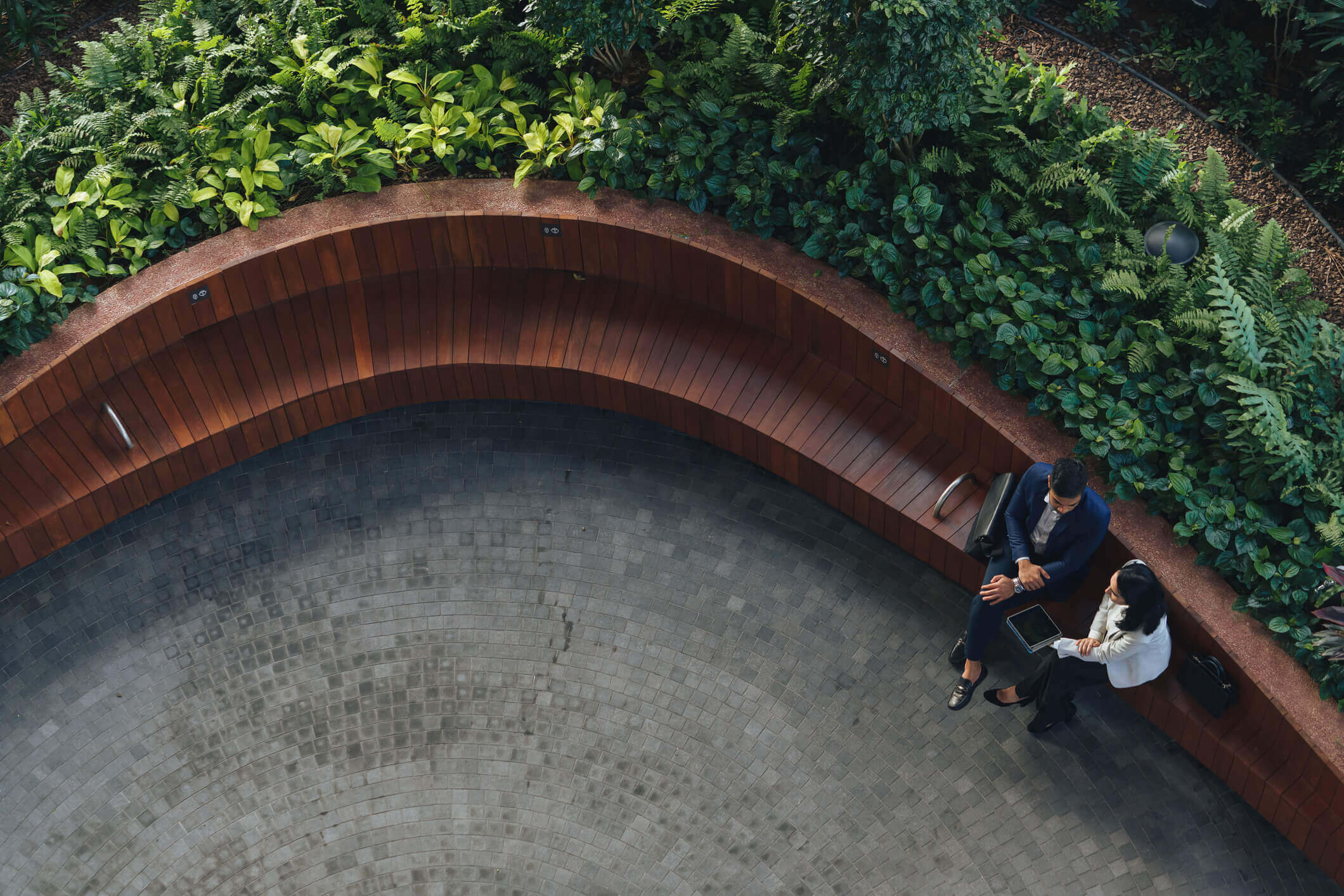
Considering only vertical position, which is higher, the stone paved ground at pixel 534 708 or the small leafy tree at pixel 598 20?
the small leafy tree at pixel 598 20

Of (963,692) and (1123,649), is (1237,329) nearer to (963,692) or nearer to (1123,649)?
(1123,649)

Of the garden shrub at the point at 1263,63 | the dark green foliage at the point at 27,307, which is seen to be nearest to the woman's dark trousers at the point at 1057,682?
the garden shrub at the point at 1263,63

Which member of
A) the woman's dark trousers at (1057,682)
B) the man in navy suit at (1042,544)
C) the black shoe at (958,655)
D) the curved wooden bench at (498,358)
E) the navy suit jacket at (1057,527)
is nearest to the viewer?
the man in navy suit at (1042,544)

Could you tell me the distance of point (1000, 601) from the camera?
21.8ft

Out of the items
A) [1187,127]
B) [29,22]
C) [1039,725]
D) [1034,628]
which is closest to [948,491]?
[1034,628]

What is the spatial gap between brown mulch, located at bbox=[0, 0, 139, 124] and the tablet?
8.45 metres

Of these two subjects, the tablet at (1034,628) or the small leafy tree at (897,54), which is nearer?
the small leafy tree at (897,54)

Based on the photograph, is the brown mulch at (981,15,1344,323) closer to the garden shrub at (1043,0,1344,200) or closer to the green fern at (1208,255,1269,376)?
the garden shrub at (1043,0,1344,200)

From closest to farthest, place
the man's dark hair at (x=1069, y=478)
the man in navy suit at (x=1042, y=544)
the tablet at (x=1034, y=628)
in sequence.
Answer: the man's dark hair at (x=1069, y=478)
the man in navy suit at (x=1042, y=544)
the tablet at (x=1034, y=628)

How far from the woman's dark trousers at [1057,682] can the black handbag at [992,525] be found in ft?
2.25

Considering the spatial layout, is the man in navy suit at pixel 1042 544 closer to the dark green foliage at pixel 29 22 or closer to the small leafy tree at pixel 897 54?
the small leafy tree at pixel 897 54

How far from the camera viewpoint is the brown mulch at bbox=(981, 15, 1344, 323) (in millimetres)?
7641

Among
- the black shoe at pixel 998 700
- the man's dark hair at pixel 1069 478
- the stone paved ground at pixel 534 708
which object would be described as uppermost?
the man's dark hair at pixel 1069 478

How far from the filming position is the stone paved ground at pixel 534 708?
6.83 meters
